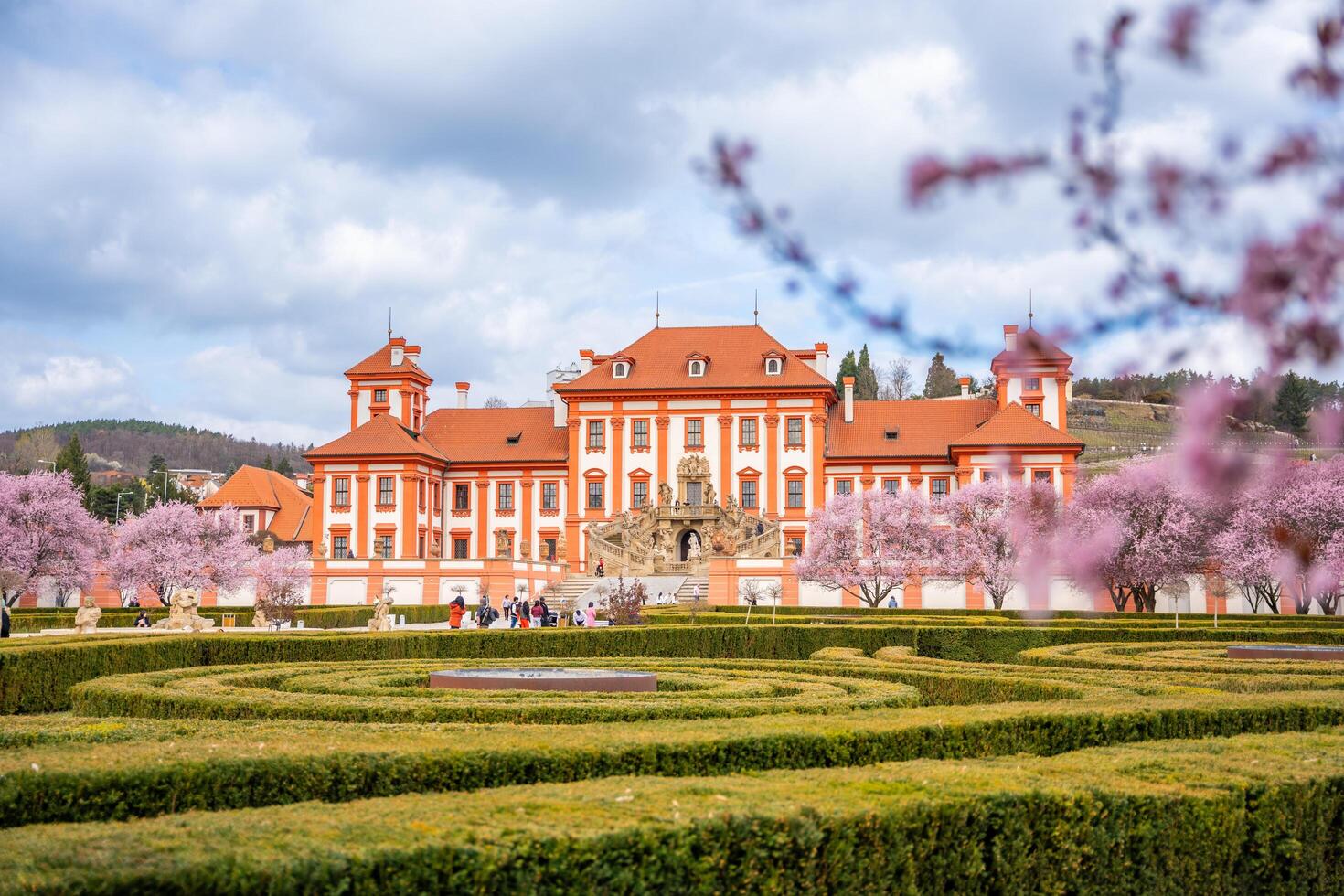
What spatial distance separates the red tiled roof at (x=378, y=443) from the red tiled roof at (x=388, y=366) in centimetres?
302

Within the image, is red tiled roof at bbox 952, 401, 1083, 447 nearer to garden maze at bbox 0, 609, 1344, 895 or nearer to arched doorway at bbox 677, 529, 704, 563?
arched doorway at bbox 677, 529, 704, 563

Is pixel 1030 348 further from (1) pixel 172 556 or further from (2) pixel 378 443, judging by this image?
(2) pixel 378 443

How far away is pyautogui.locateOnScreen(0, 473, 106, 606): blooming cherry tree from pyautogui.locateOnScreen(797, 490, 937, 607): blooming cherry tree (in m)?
27.3

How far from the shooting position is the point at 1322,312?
3.25 metres

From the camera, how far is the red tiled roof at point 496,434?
6159 centimetres

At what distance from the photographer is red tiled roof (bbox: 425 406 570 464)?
202 feet

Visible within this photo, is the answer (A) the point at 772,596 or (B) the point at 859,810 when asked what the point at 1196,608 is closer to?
(A) the point at 772,596

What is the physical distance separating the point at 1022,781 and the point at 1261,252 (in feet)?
13.8

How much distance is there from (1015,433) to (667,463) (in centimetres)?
1548

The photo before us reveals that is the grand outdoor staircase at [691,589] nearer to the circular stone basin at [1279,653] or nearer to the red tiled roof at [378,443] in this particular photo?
the red tiled roof at [378,443]

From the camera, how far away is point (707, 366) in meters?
59.1

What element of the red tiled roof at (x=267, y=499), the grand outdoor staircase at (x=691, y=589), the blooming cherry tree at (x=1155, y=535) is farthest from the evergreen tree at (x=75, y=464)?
the blooming cherry tree at (x=1155, y=535)

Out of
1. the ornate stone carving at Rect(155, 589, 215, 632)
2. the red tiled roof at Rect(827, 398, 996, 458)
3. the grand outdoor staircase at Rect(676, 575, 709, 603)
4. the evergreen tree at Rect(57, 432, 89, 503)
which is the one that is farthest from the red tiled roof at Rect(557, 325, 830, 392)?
the evergreen tree at Rect(57, 432, 89, 503)

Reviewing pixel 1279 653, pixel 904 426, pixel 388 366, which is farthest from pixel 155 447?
pixel 1279 653
